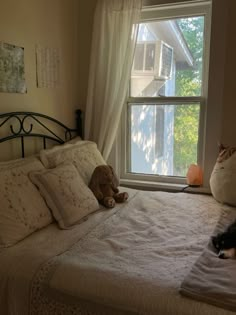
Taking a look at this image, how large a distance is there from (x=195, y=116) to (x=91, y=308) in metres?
1.90

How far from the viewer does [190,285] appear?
43.5 inches

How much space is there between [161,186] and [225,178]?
2.34 feet

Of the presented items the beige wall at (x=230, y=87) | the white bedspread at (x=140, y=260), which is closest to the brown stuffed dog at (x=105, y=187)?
the white bedspread at (x=140, y=260)

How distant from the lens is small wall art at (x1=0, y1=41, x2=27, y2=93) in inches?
77.2

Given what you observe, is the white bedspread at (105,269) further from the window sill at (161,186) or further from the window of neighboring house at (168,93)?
the window of neighboring house at (168,93)

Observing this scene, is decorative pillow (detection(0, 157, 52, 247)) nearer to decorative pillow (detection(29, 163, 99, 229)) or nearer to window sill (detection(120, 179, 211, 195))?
decorative pillow (detection(29, 163, 99, 229))

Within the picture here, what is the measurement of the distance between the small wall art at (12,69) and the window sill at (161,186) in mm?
1263

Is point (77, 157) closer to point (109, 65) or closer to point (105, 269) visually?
point (109, 65)

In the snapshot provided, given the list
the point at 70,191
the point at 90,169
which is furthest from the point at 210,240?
the point at 90,169

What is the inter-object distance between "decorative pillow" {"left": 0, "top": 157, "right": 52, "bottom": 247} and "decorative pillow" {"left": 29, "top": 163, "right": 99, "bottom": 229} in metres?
0.05

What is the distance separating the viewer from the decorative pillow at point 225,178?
2070mm

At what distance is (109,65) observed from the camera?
8.64 ft

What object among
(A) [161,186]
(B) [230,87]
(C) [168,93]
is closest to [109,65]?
(C) [168,93]

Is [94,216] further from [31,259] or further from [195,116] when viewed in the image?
[195,116]
